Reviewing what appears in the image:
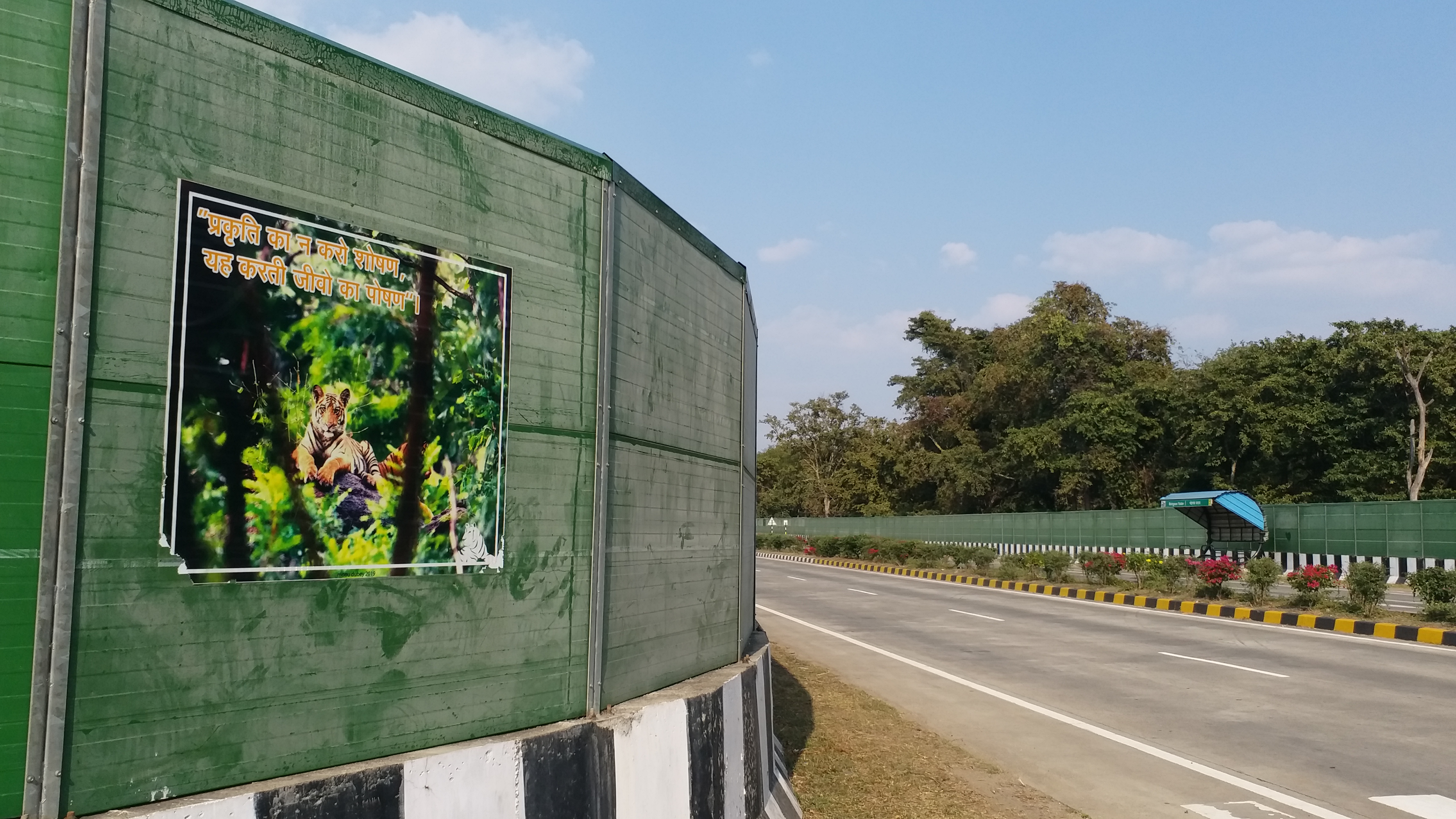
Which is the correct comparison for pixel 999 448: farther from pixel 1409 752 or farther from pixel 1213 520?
pixel 1409 752

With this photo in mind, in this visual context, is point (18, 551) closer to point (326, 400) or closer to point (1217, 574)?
point (326, 400)

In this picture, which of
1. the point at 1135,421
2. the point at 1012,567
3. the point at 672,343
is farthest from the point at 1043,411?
the point at 672,343

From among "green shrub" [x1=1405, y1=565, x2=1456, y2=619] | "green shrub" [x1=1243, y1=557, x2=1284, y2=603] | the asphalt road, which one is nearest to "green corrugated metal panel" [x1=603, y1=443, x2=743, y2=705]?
the asphalt road

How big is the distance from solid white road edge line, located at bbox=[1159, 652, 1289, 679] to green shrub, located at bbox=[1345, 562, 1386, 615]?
5589 millimetres

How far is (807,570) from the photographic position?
124 ft

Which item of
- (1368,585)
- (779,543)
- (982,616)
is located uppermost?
(1368,585)

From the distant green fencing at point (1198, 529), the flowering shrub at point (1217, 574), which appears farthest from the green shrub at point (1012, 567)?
the flowering shrub at point (1217, 574)

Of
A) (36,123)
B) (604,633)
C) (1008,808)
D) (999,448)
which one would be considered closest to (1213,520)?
(999,448)

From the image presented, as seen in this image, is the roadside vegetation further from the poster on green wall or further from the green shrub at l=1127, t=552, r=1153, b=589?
the poster on green wall

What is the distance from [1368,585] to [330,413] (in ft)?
57.9

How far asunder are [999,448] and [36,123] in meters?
52.4

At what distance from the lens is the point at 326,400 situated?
293cm

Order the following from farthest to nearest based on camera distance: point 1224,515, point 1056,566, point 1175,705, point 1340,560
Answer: point 1224,515, point 1056,566, point 1340,560, point 1175,705

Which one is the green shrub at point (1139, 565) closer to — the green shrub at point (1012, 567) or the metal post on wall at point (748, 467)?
the green shrub at point (1012, 567)
